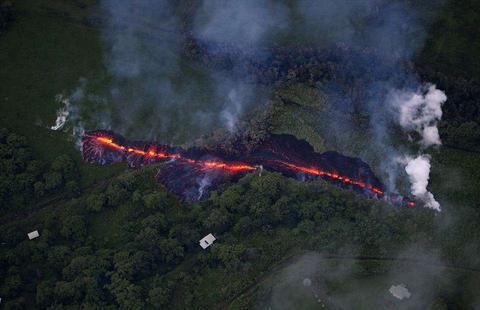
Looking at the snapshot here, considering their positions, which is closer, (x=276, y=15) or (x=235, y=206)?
(x=235, y=206)

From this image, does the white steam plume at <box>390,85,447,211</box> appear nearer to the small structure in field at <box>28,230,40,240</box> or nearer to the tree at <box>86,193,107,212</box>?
the tree at <box>86,193,107,212</box>

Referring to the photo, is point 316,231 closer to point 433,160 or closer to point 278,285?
point 278,285

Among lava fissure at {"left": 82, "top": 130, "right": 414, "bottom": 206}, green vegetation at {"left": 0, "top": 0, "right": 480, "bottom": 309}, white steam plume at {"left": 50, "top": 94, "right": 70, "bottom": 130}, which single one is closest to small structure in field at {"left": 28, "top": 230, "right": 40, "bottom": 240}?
green vegetation at {"left": 0, "top": 0, "right": 480, "bottom": 309}

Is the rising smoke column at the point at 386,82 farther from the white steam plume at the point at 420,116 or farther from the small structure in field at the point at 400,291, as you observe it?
the small structure in field at the point at 400,291

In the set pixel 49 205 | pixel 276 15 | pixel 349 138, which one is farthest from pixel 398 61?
pixel 49 205

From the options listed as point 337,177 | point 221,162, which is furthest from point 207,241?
point 337,177

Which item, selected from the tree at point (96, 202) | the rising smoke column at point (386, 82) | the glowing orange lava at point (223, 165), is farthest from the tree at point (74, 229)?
the rising smoke column at point (386, 82)

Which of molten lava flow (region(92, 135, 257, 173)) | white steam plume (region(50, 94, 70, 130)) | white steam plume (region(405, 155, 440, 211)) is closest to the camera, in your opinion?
white steam plume (region(405, 155, 440, 211))
